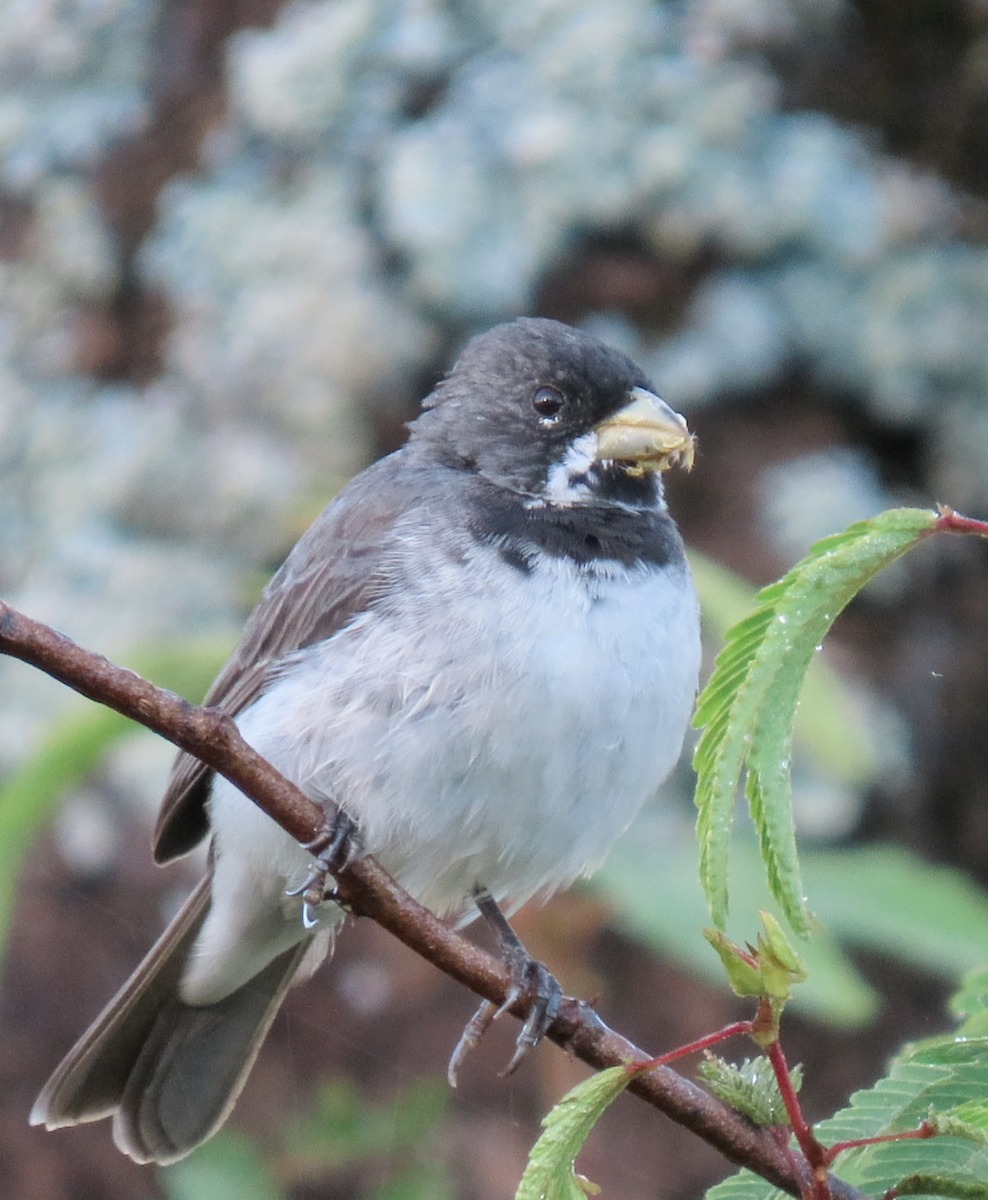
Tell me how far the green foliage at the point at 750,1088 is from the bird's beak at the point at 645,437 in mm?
1692

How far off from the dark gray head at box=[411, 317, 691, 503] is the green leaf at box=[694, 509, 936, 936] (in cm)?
172

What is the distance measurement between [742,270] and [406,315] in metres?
1.01

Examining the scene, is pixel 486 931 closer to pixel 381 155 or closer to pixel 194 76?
pixel 381 155

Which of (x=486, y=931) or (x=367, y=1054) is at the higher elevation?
(x=486, y=931)

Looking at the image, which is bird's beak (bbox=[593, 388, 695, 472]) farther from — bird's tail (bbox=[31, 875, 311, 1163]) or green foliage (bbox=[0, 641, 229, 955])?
bird's tail (bbox=[31, 875, 311, 1163])

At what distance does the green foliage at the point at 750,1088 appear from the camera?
1.63 metres

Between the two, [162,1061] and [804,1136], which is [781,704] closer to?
[804,1136]

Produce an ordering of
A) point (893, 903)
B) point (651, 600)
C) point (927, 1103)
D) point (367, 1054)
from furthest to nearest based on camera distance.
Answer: point (367, 1054), point (893, 903), point (651, 600), point (927, 1103)

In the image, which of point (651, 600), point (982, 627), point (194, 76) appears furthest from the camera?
point (194, 76)

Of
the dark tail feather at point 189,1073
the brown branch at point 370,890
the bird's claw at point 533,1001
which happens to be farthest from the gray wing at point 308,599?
the brown branch at point 370,890

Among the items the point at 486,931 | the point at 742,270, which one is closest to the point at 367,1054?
the point at 486,931

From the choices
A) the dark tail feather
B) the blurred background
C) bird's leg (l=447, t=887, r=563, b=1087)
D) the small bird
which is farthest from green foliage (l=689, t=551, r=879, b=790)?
the dark tail feather

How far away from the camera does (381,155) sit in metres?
4.64

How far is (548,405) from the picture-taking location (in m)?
3.37
